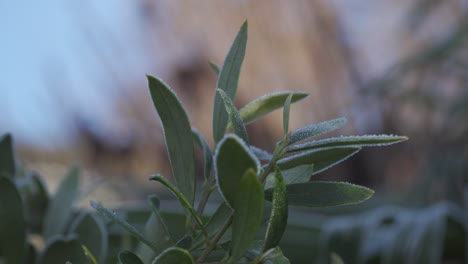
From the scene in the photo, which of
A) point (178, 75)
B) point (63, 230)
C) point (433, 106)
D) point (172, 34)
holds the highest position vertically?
point (172, 34)

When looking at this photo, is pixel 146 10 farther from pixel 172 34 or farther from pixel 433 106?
pixel 433 106

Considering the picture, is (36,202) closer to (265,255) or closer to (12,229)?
(12,229)

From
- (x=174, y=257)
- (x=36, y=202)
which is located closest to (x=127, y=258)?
(x=174, y=257)

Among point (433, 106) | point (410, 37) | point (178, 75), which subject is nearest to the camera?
point (433, 106)

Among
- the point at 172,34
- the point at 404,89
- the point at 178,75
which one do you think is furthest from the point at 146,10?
the point at 404,89

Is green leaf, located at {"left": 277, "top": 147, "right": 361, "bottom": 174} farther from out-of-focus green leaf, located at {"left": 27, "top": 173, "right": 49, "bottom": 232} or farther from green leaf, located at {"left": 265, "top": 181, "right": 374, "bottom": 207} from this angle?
out-of-focus green leaf, located at {"left": 27, "top": 173, "right": 49, "bottom": 232}

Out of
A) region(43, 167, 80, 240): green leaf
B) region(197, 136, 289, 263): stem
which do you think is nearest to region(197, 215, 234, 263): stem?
region(197, 136, 289, 263): stem
